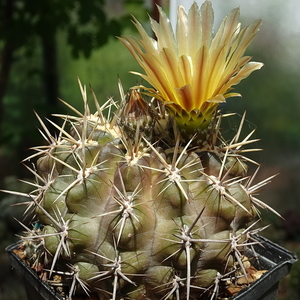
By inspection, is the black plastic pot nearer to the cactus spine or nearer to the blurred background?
the cactus spine

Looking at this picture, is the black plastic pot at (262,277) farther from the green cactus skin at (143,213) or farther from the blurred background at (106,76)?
the blurred background at (106,76)

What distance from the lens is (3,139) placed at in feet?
5.79

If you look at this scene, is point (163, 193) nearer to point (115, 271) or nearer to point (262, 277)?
point (115, 271)

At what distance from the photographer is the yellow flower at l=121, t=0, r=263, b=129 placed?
22.0 inches

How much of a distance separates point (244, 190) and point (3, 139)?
141cm

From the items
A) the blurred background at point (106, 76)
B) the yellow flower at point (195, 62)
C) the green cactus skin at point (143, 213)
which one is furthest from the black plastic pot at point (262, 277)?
the blurred background at point (106, 76)

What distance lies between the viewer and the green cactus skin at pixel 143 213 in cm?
56

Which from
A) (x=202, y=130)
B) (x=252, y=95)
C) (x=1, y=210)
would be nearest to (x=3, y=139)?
(x=1, y=210)

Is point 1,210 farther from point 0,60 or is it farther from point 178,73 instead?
point 178,73

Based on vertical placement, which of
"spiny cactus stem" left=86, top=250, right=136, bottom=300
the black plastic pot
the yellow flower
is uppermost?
the yellow flower

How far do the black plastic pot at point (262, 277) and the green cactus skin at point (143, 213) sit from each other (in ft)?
0.15

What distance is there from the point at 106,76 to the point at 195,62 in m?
1.37

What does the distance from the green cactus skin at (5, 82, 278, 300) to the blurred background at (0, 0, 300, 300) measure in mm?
648

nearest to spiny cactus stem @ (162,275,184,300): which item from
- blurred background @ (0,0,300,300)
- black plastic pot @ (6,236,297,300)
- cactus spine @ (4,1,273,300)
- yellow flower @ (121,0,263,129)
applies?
cactus spine @ (4,1,273,300)
